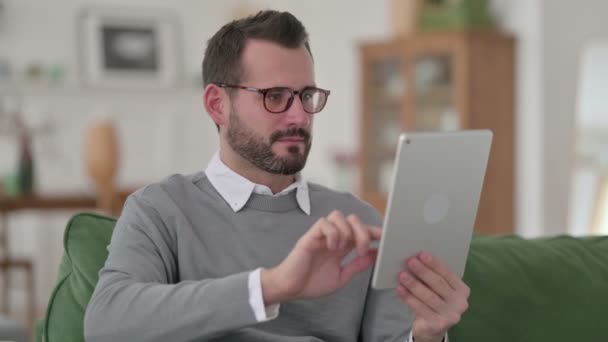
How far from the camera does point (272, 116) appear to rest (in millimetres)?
1593

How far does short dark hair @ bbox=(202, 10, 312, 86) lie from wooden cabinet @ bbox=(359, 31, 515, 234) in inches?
138

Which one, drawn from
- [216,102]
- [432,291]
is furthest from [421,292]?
[216,102]

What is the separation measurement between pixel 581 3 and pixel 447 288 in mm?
4137

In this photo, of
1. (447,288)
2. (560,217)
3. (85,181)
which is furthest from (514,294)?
(85,181)

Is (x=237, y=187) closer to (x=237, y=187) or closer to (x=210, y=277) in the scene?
(x=237, y=187)

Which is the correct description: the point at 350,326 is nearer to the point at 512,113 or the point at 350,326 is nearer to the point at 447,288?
the point at 447,288

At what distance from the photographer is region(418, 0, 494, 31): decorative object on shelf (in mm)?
5180

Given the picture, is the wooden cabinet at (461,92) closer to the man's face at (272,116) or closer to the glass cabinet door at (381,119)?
the glass cabinet door at (381,119)

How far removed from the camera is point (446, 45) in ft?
17.2

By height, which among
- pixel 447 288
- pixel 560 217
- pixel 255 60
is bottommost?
pixel 560 217

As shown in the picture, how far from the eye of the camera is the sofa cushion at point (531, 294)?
187cm

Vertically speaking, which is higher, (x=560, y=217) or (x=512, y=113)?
(x=512, y=113)

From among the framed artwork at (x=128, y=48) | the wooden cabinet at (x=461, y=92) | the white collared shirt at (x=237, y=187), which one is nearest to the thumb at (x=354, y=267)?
Answer: the white collared shirt at (x=237, y=187)

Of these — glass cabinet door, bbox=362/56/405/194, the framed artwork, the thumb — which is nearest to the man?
the thumb
